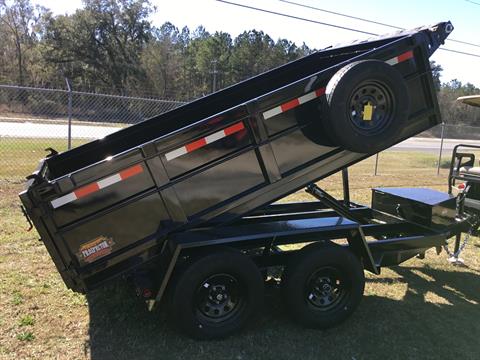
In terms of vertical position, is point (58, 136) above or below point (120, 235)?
above

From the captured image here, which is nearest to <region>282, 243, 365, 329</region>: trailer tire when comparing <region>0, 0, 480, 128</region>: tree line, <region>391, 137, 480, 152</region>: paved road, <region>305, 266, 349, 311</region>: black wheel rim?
<region>305, 266, 349, 311</region>: black wheel rim

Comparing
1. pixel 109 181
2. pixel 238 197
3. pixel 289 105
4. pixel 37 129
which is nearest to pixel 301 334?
pixel 238 197

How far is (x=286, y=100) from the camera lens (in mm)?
3557

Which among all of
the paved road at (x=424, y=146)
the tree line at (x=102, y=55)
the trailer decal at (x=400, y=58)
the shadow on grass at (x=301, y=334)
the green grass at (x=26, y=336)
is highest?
the tree line at (x=102, y=55)

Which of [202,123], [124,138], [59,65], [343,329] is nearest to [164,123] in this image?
[124,138]

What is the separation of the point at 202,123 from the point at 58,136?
41.6 feet

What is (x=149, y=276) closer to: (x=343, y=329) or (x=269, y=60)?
(x=343, y=329)

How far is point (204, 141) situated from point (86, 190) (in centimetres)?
94

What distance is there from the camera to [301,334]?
149 inches

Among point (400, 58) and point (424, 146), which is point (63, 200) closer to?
point (400, 58)

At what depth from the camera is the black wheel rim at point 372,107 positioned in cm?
364

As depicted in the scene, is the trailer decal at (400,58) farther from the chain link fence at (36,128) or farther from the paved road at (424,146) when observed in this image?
the paved road at (424,146)

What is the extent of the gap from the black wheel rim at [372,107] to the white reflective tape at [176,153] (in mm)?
1397

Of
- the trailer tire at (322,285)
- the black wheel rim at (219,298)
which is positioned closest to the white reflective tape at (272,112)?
the trailer tire at (322,285)
